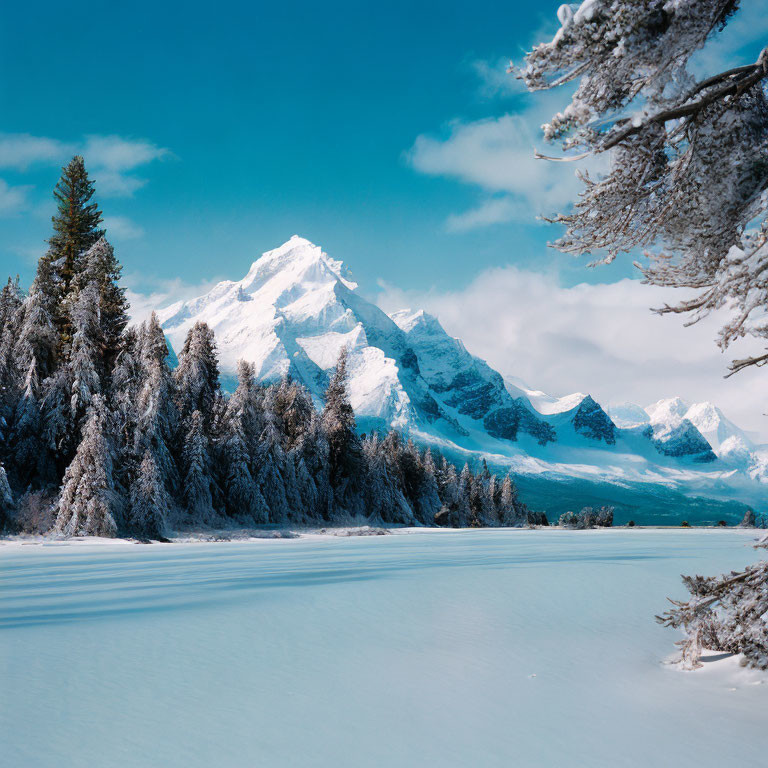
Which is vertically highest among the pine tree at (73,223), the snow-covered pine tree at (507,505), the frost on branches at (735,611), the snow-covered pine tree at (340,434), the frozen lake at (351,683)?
the pine tree at (73,223)

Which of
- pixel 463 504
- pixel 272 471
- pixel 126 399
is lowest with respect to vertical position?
pixel 463 504

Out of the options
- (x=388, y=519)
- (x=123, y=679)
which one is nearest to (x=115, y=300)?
(x=123, y=679)

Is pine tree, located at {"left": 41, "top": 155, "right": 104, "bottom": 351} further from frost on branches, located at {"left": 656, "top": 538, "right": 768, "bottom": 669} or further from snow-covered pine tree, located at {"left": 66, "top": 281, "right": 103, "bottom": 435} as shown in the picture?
frost on branches, located at {"left": 656, "top": 538, "right": 768, "bottom": 669}

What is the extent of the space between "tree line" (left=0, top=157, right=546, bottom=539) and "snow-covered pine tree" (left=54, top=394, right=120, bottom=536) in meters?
0.05

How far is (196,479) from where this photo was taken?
31.2 meters

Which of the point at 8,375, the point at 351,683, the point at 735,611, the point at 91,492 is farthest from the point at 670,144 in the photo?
the point at 8,375

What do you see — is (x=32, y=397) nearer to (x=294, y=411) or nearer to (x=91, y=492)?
(x=91, y=492)

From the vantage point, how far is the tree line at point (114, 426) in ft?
75.4

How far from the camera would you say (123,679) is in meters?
4.51

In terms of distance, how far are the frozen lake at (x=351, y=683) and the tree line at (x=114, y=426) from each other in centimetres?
1516

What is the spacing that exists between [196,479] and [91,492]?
938cm

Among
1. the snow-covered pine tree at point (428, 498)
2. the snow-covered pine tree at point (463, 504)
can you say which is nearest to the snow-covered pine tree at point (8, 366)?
the snow-covered pine tree at point (428, 498)

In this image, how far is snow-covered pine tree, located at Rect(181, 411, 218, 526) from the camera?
1224 inches

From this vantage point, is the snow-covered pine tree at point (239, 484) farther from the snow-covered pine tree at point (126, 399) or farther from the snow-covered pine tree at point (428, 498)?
the snow-covered pine tree at point (428, 498)
